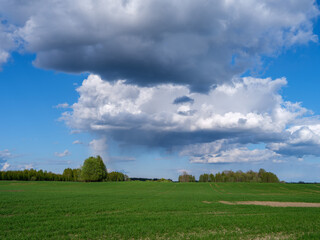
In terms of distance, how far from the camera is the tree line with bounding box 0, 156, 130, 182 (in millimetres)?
128750

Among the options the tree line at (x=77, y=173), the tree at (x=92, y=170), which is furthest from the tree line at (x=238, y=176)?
the tree at (x=92, y=170)

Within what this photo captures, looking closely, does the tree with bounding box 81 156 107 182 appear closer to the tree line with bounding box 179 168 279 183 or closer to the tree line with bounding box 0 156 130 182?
the tree line with bounding box 0 156 130 182

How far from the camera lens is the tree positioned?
128 meters

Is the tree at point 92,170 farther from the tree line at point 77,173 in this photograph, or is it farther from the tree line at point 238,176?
the tree line at point 238,176

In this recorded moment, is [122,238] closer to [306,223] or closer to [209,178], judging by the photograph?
[306,223]

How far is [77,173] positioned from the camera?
158 metres

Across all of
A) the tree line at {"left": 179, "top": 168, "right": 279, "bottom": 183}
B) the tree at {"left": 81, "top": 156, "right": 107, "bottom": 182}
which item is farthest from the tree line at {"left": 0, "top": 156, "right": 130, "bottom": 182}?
the tree line at {"left": 179, "top": 168, "right": 279, "bottom": 183}

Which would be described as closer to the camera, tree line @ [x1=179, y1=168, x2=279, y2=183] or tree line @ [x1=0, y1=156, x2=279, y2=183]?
tree line @ [x1=0, y1=156, x2=279, y2=183]

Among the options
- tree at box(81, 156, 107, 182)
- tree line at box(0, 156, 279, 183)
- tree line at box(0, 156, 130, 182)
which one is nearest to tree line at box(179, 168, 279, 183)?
tree line at box(0, 156, 279, 183)

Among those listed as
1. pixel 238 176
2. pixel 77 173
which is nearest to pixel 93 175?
pixel 77 173

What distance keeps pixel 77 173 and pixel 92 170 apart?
114 feet

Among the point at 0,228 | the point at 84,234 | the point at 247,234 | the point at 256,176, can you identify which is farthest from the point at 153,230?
the point at 256,176

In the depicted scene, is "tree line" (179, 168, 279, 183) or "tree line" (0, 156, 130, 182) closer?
"tree line" (0, 156, 130, 182)

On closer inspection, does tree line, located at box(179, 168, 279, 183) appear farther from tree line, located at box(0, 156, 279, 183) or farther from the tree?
the tree
